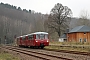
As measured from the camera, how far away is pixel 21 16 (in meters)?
135

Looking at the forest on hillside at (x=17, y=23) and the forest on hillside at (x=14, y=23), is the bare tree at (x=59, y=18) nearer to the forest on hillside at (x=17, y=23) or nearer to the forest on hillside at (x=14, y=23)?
the forest on hillside at (x=17, y=23)

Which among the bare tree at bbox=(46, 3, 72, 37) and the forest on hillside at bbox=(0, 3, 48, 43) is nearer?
the bare tree at bbox=(46, 3, 72, 37)

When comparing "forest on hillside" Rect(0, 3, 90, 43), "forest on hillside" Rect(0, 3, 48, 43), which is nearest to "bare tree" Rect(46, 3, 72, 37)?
"forest on hillside" Rect(0, 3, 90, 43)

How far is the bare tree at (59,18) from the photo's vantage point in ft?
225

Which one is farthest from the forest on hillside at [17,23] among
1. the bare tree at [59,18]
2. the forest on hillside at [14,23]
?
the bare tree at [59,18]

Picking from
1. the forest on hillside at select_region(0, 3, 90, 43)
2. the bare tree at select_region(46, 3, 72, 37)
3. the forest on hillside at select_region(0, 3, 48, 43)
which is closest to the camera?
the bare tree at select_region(46, 3, 72, 37)

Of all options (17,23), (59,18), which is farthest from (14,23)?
(59,18)

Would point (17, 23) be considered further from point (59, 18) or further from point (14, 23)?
point (59, 18)

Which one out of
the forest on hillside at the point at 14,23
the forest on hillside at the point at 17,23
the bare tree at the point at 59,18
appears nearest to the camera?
the bare tree at the point at 59,18

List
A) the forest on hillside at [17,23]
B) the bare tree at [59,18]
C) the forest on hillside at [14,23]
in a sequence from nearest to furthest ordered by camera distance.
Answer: the bare tree at [59,18]
the forest on hillside at [17,23]
the forest on hillside at [14,23]

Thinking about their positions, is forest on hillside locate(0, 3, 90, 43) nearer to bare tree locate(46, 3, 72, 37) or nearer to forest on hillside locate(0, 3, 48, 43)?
forest on hillside locate(0, 3, 48, 43)

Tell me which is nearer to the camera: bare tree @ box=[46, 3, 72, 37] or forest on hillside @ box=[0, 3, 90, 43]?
bare tree @ box=[46, 3, 72, 37]

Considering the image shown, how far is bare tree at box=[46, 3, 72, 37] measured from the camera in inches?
2694

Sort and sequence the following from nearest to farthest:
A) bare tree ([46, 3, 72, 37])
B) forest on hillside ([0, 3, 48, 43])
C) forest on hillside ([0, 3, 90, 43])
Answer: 1. bare tree ([46, 3, 72, 37])
2. forest on hillside ([0, 3, 90, 43])
3. forest on hillside ([0, 3, 48, 43])
